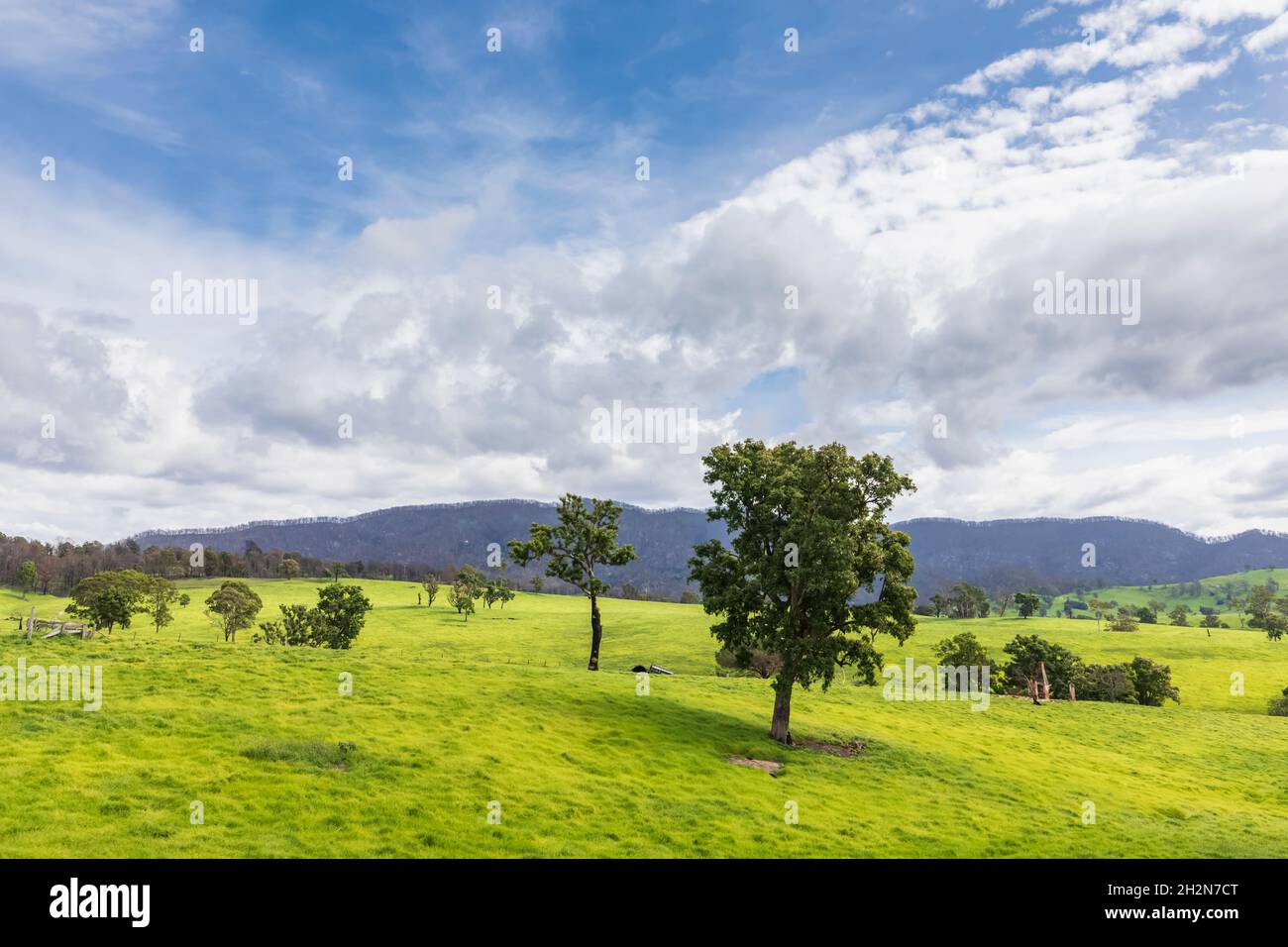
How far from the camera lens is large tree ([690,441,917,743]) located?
38.2m

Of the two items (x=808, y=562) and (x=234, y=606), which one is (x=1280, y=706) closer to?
(x=808, y=562)

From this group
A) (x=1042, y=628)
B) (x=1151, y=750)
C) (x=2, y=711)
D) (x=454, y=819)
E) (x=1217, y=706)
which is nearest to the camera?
(x=454, y=819)

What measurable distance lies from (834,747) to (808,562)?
41.1 ft

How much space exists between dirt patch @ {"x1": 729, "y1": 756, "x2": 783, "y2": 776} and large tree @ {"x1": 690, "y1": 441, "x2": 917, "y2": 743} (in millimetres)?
4450

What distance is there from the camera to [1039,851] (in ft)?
90.7

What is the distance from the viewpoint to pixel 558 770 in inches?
1198

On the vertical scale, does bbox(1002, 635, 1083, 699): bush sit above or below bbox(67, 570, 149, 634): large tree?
below

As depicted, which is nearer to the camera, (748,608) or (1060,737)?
(748,608)

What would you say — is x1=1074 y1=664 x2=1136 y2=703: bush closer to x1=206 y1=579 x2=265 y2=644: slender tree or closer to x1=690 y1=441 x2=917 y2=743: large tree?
x1=690 y1=441 x2=917 y2=743: large tree

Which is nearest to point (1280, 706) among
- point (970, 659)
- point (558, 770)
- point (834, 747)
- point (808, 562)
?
point (970, 659)

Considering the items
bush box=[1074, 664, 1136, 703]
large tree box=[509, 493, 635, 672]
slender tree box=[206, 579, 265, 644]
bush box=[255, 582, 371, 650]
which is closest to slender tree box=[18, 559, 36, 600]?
slender tree box=[206, 579, 265, 644]

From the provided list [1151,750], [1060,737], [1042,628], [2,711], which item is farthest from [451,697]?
[1042,628]

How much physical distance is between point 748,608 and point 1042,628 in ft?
432
